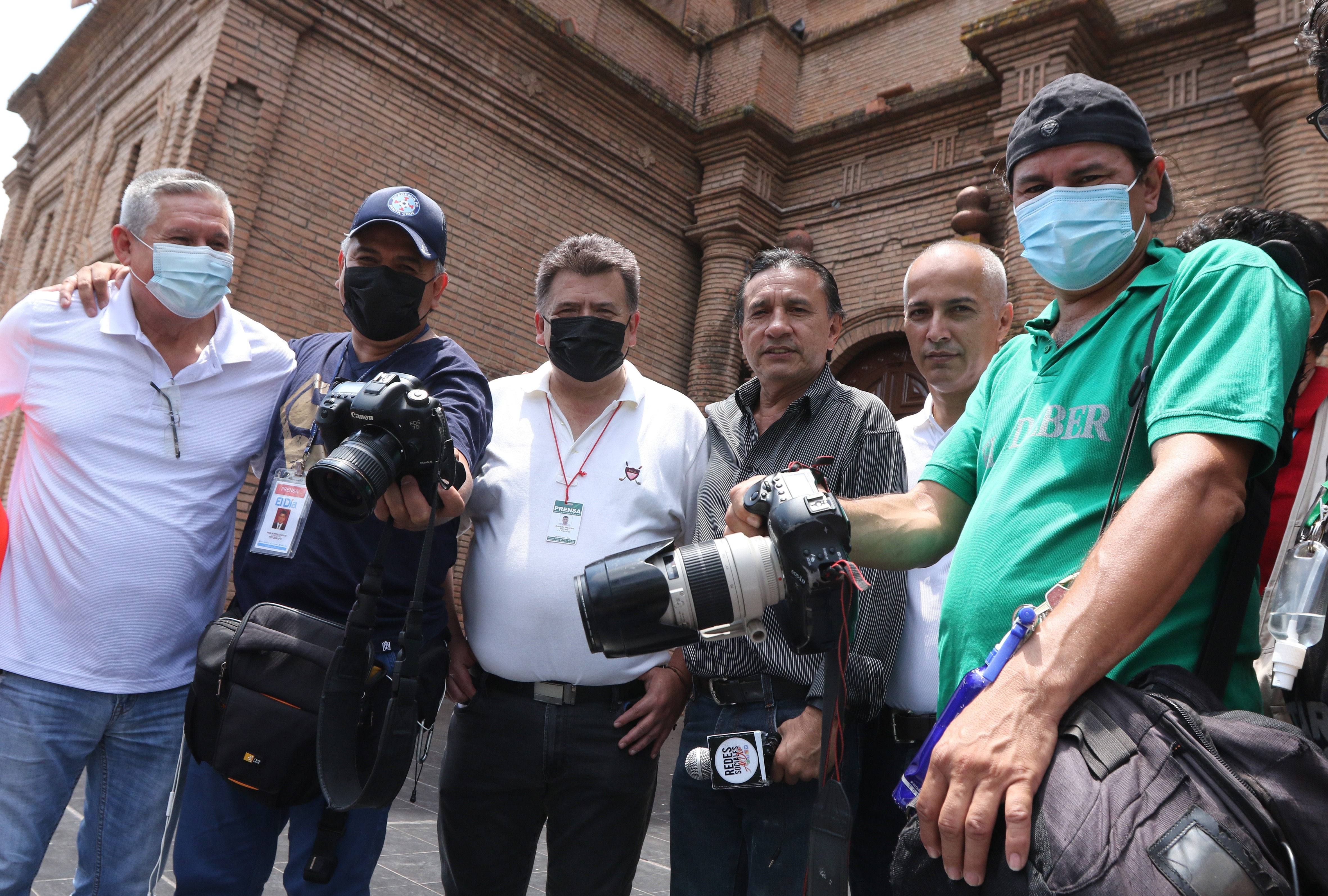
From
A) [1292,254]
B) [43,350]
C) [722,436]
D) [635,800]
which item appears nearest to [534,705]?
[635,800]

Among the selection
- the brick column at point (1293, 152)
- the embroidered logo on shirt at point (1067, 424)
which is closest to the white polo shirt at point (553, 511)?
the embroidered logo on shirt at point (1067, 424)

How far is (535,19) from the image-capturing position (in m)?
9.88

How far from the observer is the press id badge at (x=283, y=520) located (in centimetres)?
206

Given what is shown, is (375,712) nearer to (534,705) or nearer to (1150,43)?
(534,705)

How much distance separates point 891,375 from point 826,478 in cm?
836

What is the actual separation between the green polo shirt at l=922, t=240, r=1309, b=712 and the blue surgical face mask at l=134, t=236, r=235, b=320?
204cm

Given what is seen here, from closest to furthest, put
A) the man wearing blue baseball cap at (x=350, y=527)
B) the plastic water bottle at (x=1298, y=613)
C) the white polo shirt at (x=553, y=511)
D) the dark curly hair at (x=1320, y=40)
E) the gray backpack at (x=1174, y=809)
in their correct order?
the gray backpack at (x=1174, y=809) < the plastic water bottle at (x=1298, y=613) < the dark curly hair at (x=1320, y=40) < the man wearing blue baseball cap at (x=350, y=527) < the white polo shirt at (x=553, y=511)

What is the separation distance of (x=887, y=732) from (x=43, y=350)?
246 centimetres

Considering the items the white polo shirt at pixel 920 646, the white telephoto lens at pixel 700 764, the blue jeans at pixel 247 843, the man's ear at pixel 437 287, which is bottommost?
the blue jeans at pixel 247 843

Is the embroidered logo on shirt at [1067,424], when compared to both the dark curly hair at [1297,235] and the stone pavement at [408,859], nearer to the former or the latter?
the dark curly hair at [1297,235]

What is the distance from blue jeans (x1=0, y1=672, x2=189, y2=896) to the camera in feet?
6.70

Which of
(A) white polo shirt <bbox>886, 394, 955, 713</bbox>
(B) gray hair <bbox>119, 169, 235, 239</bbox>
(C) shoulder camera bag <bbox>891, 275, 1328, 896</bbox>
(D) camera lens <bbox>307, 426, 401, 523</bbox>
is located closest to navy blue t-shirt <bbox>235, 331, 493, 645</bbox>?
(D) camera lens <bbox>307, 426, 401, 523</bbox>

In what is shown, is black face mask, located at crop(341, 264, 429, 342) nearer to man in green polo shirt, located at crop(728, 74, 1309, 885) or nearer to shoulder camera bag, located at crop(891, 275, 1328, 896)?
man in green polo shirt, located at crop(728, 74, 1309, 885)

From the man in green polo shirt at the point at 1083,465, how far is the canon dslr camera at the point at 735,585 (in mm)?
166
